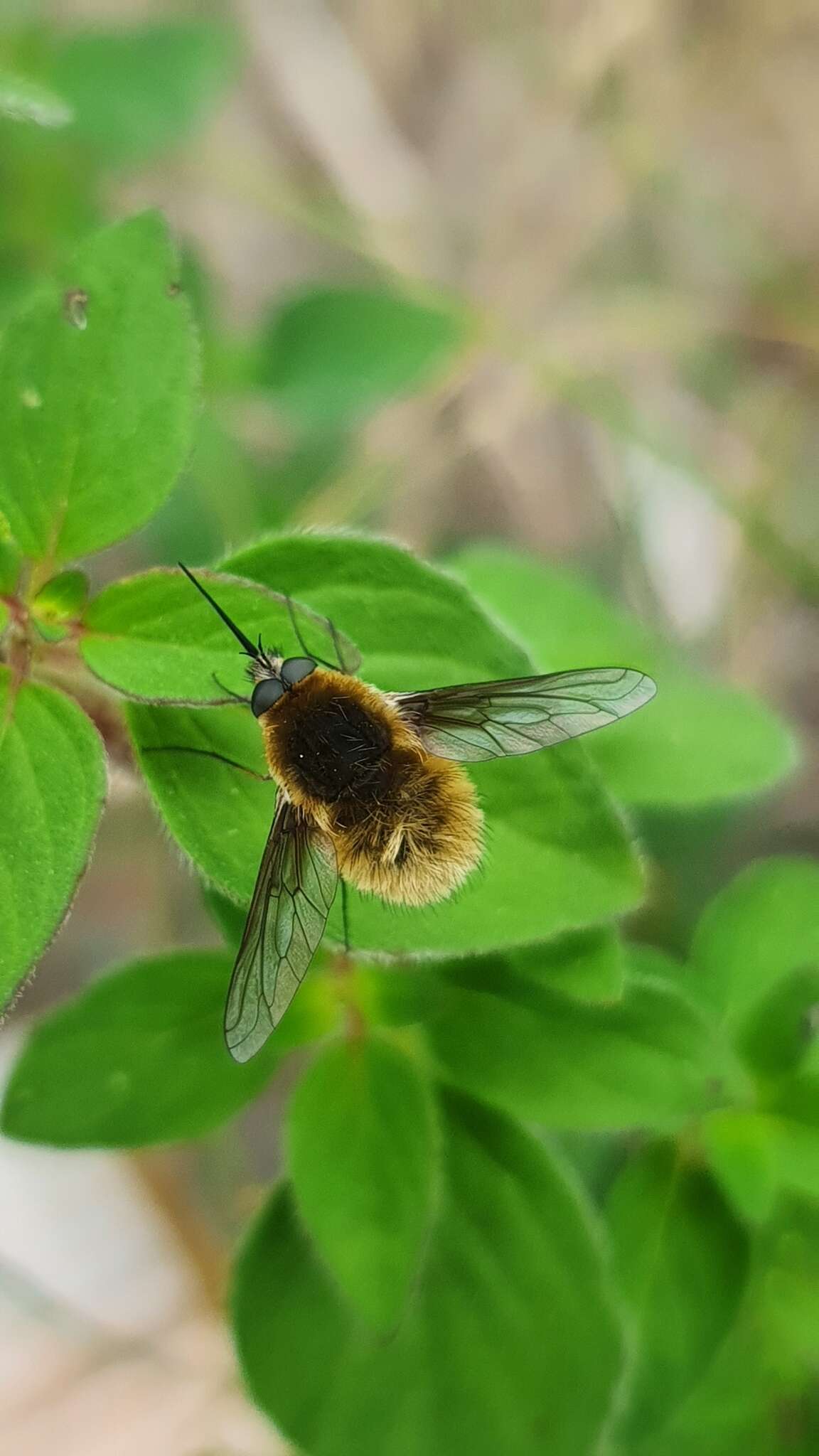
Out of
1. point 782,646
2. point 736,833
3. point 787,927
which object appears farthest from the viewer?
point 782,646

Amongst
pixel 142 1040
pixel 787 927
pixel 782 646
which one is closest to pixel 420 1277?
pixel 142 1040

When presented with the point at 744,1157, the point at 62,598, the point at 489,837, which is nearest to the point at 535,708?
the point at 489,837

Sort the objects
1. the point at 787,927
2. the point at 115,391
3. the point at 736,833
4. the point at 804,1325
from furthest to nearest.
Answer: the point at 736,833, the point at 804,1325, the point at 787,927, the point at 115,391

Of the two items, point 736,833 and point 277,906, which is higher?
point 277,906

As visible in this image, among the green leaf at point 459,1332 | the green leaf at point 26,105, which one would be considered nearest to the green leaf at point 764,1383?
the green leaf at point 459,1332

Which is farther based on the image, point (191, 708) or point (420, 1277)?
point (420, 1277)

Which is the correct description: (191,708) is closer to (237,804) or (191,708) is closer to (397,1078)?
(237,804)

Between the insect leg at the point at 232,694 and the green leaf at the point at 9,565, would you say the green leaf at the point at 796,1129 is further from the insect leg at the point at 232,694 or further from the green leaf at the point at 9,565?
the green leaf at the point at 9,565
